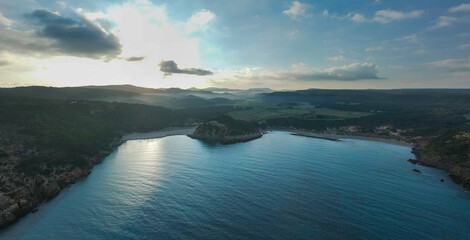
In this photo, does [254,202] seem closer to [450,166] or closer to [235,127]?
[450,166]

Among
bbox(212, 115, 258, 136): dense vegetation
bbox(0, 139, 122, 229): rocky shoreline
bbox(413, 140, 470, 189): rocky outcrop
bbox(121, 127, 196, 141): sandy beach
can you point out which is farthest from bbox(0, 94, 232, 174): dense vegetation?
bbox(413, 140, 470, 189): rocky outcrop

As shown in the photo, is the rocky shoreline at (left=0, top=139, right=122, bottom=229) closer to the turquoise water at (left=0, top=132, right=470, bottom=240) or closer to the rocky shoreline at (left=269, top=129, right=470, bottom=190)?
the turquoise water at (left=0, top=132, right=470, bottom=240)

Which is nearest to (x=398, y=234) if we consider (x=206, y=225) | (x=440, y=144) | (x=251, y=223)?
(x=251, y=223)

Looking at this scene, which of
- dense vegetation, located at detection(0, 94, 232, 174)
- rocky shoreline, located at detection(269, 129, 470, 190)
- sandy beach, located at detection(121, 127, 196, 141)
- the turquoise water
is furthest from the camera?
sandy beach, located at detection(121, 127, 196, 141)

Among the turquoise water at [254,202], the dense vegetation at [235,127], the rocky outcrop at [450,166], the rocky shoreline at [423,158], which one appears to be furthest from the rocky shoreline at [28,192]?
the rocky outcrop at [450,166]

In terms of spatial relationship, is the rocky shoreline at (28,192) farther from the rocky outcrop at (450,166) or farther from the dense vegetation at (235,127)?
the rocky outcrop at (450,166)

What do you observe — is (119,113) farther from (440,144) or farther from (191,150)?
(440,144)

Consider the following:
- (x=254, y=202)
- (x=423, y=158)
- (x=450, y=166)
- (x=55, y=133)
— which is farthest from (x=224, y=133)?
(x=450, y=166)
